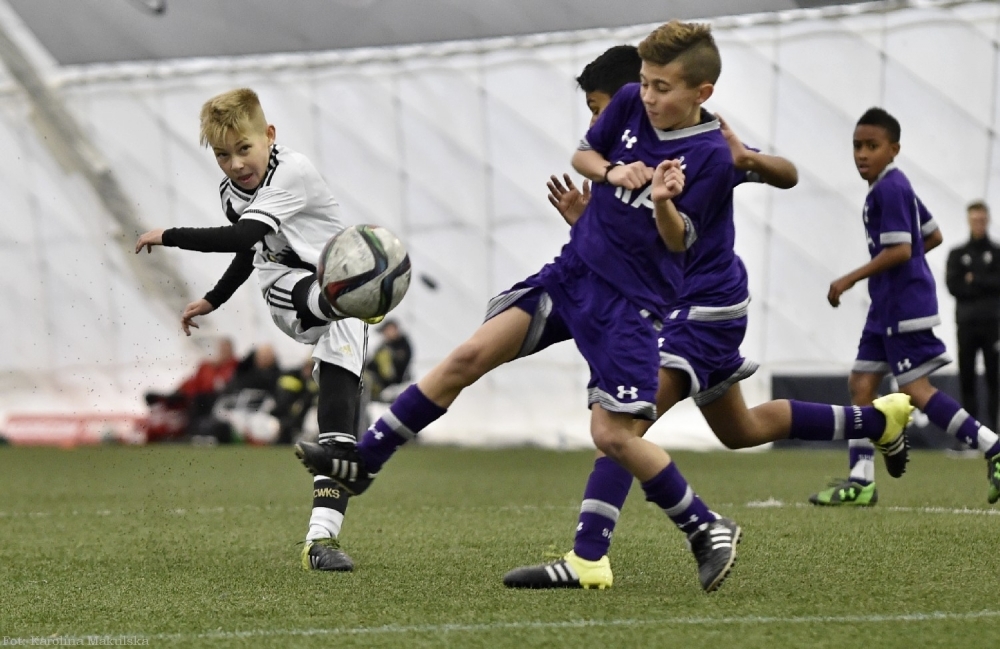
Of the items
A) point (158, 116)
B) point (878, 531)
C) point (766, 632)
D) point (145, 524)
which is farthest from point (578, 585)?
point (158, 116)

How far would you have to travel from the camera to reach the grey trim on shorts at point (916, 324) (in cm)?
726

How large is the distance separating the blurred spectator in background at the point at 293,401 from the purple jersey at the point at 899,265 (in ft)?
28.3

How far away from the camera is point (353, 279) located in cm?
455

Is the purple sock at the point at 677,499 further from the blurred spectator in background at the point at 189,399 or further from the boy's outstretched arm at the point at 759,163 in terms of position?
the blurred spectator in background at the point at 189,399

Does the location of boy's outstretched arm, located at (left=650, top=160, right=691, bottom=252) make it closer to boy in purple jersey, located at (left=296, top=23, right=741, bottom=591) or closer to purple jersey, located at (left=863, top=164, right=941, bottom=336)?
boy in purple jersey, located at (left=296, top=23, right=741, bottom=591)

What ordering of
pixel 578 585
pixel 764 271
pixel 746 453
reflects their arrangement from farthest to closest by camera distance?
1. pixel 764 271
2. pixel 746 453
3. pixel 578 585

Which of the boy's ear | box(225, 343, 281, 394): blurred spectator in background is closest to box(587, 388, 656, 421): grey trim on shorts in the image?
the boy's ear

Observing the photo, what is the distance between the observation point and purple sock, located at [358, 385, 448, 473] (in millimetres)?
4375

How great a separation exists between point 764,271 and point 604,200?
10511 millimetres

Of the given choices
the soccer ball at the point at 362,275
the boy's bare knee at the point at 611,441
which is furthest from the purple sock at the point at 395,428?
the boy's bare knee at the point at 611,441

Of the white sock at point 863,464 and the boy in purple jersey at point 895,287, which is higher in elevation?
the boy in purple jersey at point 895,287

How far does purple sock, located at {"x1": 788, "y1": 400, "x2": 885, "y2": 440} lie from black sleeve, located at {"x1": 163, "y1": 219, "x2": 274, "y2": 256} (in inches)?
80.6

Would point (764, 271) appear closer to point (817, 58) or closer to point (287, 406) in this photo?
point (817, 58)

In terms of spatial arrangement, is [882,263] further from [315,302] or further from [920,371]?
[315,302]
